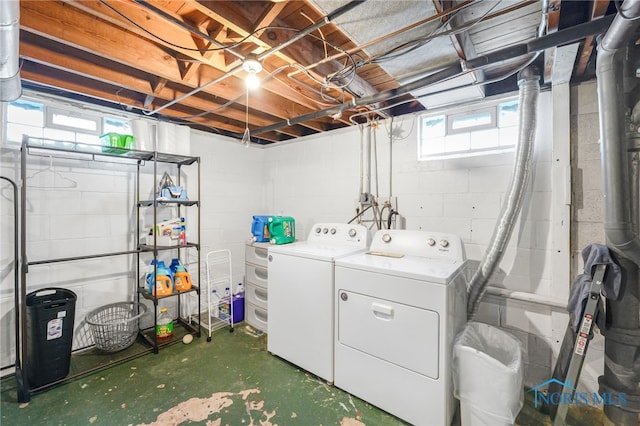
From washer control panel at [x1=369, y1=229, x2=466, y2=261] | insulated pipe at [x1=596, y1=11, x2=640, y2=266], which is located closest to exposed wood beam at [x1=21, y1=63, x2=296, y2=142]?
washer control panel at [x1=369, y1=229, x2=466, y2=261]

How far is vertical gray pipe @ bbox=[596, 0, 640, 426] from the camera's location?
1.41 metres

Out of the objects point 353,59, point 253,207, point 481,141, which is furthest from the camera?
point 253,207

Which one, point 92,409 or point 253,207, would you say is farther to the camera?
point 253,207

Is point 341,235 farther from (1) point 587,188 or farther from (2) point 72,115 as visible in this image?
(2) point 72,115

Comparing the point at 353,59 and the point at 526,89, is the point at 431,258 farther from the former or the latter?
the point at 353,59

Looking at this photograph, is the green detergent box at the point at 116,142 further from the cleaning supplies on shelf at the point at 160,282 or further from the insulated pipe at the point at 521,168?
the insulated pipe at the point at 521,168

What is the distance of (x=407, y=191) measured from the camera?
2.64 metres

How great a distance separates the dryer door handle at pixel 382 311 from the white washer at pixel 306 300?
36 centimetres

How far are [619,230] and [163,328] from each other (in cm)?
355

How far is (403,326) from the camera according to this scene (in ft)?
5.66

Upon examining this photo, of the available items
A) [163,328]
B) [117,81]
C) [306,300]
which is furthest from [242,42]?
[163,328]

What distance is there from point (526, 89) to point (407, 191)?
116 centimetres

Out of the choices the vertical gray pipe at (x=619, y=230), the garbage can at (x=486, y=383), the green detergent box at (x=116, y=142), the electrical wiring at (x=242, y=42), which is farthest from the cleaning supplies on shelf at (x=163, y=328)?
the vertical gray pipe at (x=619, y=230)

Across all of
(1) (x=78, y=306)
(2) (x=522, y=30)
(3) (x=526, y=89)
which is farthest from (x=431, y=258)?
(1) (x=78, y=306)
